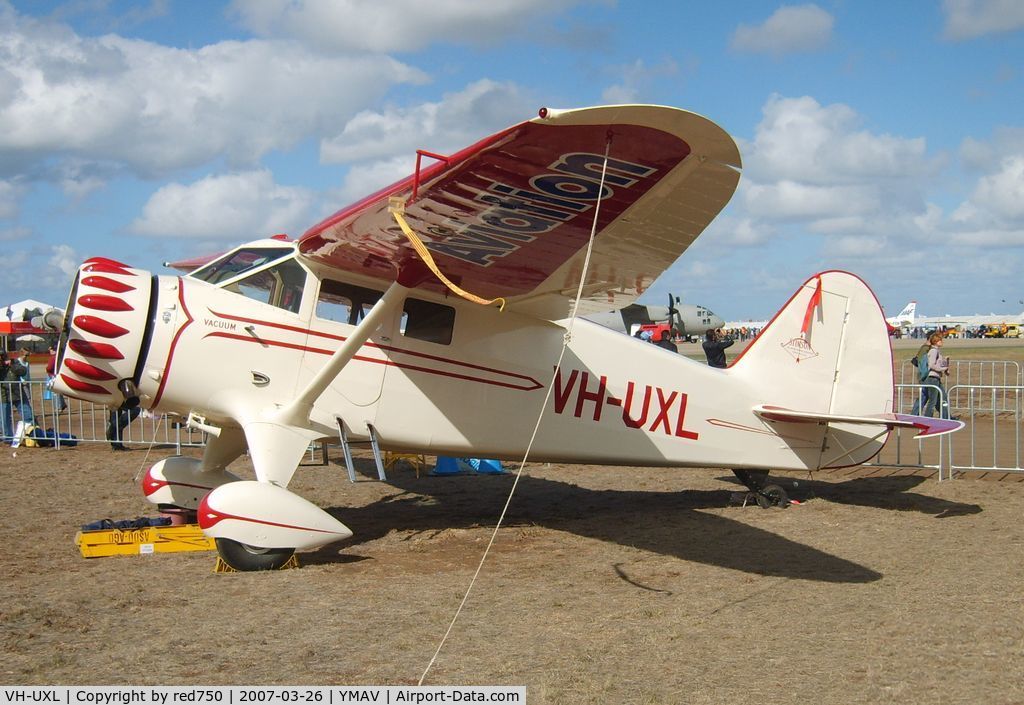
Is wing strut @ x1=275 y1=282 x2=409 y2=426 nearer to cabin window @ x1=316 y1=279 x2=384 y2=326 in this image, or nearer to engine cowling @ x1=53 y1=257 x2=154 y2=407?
cabin window @ x1=316 y1=279 x2=384 y2=326

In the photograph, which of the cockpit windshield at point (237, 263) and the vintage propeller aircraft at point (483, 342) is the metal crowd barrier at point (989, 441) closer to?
the vintage propeller aircraft at point (483, 342)

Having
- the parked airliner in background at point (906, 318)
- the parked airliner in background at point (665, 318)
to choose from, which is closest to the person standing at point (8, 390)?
the parked airliner in background at point (665, 318)

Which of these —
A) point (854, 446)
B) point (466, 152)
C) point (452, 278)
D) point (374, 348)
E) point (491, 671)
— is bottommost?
point (491, 671)

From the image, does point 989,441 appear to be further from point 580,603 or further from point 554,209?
point 554,209

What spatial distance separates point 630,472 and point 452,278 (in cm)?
658

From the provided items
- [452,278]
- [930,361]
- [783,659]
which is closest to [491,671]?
[783,659]

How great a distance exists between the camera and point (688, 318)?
56156 mm

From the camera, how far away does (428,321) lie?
7.88 metres

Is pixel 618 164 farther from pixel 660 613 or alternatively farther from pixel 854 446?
pixel 854 446

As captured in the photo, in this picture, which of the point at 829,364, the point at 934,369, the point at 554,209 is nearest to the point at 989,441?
the point at 934,369

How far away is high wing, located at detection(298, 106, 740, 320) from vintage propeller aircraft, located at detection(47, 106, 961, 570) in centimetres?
2

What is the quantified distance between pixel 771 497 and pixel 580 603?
14.6 feet

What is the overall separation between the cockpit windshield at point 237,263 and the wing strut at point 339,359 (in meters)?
1.01

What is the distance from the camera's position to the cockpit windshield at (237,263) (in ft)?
24.4
